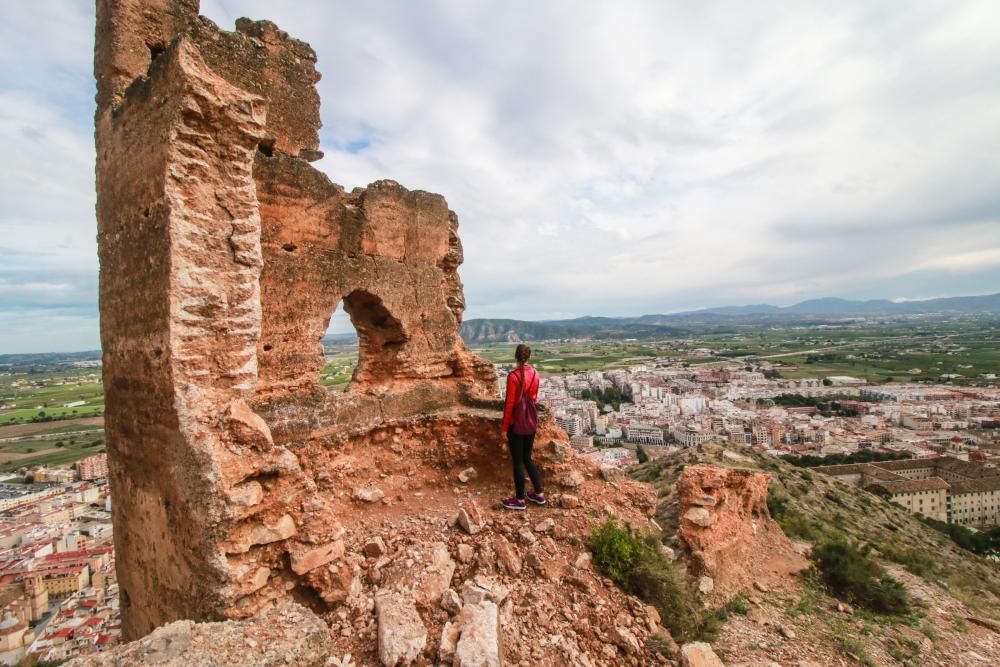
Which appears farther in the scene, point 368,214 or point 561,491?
point 368,214

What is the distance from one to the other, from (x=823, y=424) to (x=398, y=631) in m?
61.9

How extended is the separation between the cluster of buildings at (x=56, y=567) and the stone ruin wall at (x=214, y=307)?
4690 mm

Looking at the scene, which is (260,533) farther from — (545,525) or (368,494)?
(545,525)

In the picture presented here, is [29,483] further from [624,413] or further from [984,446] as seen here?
[984,446]

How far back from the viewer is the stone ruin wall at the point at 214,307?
4.02 meters

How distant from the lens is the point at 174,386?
159 inches

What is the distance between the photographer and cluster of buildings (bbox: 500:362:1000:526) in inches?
1394

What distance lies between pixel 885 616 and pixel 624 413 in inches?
2442

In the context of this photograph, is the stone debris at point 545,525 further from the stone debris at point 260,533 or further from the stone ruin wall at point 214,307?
the stone debris at point 260,533

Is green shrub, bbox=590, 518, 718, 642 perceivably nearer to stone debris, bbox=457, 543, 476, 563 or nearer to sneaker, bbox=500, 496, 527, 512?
sneaker, bbox=500, 496, 527, 512

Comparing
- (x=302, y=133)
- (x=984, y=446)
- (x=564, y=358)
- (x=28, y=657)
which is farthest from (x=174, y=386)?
(x=564, y=358)

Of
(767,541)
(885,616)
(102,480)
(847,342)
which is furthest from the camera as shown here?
(847,342)

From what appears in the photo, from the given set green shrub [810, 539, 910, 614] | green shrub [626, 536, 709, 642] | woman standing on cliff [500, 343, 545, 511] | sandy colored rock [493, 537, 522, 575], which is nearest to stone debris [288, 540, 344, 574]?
sandy colored rock [493, 537, 522, 575]

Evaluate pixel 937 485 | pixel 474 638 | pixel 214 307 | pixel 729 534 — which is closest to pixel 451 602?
pixel 474 638
